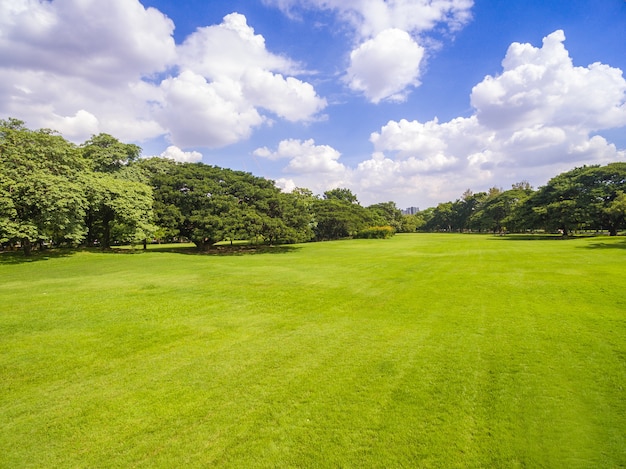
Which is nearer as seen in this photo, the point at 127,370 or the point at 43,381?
the point at 43,381

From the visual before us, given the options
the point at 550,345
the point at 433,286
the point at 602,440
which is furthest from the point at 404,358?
the point at 433,286

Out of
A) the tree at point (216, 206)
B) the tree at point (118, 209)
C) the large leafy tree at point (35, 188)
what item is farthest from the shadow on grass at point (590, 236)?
the large leafy tree at point (35, 188)

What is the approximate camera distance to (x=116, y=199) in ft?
84.9

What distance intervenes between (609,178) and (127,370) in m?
63.3

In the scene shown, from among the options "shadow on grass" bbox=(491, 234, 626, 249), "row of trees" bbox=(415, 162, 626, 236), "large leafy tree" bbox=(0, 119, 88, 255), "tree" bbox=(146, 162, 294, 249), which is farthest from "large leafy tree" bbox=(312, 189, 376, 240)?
"large leafy tree" bbox=(0, 119, 88, 255)

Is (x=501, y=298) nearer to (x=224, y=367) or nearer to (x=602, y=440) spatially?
(x=602, y=440)

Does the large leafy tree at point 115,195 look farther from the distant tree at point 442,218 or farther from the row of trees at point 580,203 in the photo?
the distant tree at point 442,218

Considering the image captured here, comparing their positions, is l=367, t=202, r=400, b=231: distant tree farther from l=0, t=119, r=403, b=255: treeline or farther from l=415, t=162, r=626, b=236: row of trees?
l=0, t=119, r=403, b=255: treeline

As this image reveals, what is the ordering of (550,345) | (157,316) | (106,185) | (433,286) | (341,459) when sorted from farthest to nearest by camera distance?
(106,185) < (433,286) < (157,316) < (550,345) < (341,459)

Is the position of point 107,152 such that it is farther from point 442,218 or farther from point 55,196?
point 442,218

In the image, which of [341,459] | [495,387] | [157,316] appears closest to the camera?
[341,459]

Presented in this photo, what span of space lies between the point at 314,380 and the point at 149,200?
95.4ft

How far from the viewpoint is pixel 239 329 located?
8.06 metres

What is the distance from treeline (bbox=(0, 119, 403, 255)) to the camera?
824 inches
